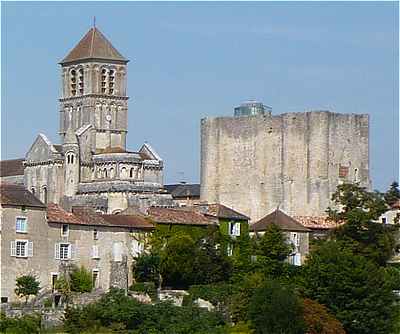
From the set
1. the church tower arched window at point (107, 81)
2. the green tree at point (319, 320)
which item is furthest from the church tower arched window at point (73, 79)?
the green tree at point (319, 320)

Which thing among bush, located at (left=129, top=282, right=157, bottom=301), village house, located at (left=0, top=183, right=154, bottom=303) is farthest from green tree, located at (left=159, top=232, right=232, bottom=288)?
village house, located at (left=0, top=183, right=154, bottom=303)

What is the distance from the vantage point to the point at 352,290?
206 ft

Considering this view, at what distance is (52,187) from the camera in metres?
108

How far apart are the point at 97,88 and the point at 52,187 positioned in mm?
12901

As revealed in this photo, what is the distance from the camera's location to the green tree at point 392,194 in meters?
78.1

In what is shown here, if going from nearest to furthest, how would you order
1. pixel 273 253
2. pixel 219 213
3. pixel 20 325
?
pixel 20 325, pixel 273 253, pixel 219 213

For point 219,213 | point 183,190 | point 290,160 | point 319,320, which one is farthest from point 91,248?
point 183,190

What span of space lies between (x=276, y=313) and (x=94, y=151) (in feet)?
180

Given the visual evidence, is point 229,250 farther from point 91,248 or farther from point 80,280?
point 80,280

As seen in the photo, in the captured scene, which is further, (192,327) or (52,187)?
(52,187)

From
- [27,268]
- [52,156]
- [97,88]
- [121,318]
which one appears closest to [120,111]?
[97,88]

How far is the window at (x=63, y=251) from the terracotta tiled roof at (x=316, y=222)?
1594 cm

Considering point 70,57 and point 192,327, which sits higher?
point 70,57

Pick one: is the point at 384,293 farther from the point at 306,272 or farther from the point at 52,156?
the point at 52,156
